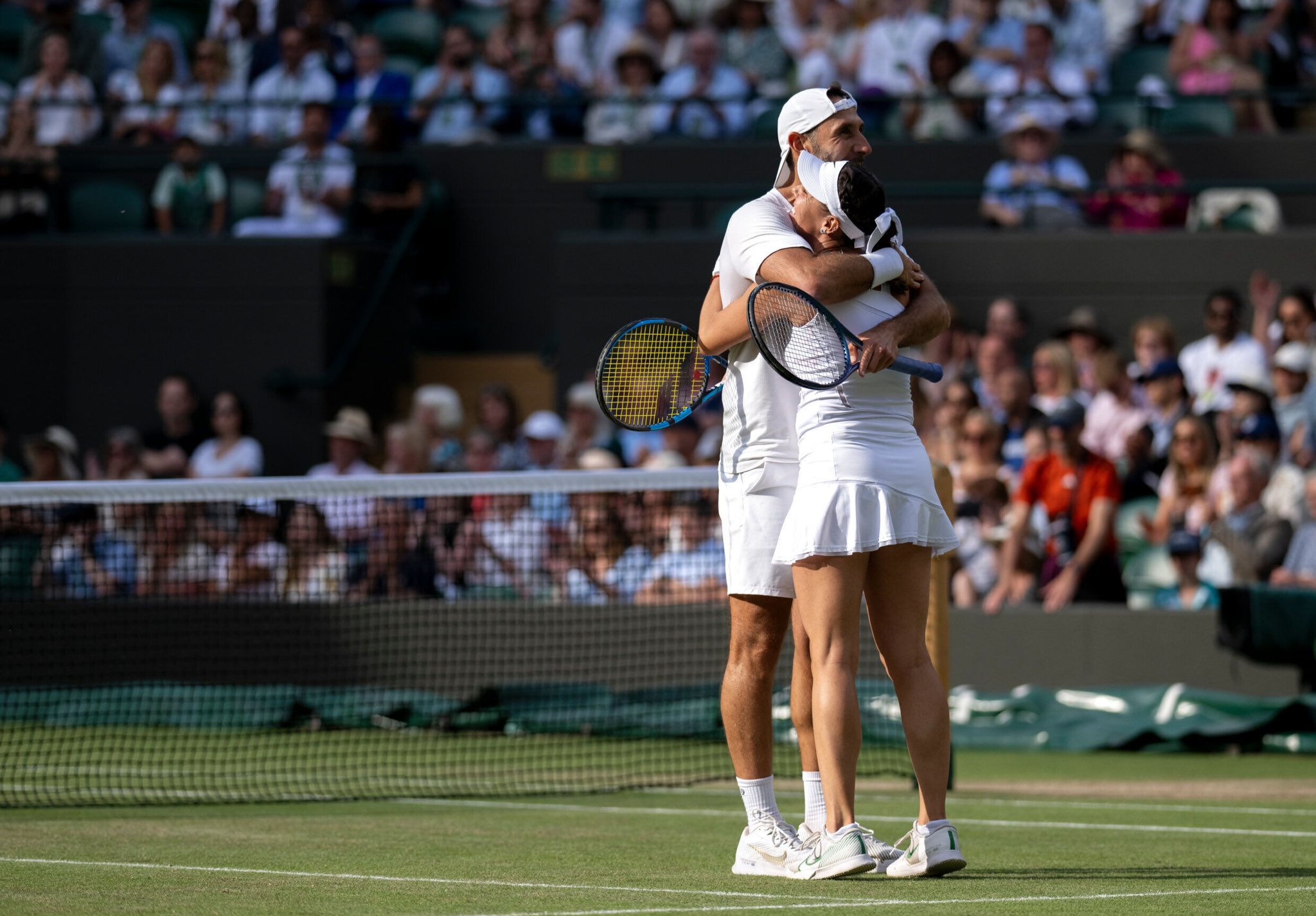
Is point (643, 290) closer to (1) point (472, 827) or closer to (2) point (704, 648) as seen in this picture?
(2) point (704, 648)

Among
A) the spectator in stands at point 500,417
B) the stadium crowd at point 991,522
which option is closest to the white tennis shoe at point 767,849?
the stadium crowd at point 991,522

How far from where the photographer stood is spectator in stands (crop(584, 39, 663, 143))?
16734 mm

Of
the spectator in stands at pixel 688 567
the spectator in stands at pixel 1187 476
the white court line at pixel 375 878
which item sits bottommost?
the white court line at pixel 375 878

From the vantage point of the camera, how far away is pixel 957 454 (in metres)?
12.8

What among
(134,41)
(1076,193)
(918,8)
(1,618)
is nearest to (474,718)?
(1,618)

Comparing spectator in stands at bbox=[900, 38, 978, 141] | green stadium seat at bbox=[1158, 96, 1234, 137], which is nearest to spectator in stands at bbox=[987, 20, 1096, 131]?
spectator in stands at bbox=[900, 38, 978, 141]

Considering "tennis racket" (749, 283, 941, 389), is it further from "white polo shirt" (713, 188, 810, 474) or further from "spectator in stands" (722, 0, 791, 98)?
"spectator in stands" (722, 0, 791, 98)

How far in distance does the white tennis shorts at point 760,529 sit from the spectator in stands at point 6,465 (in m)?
7.98

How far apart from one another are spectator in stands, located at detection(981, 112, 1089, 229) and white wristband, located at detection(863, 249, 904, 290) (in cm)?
921

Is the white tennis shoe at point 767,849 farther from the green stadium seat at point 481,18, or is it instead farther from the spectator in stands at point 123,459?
the green stadium seat at point 481,18

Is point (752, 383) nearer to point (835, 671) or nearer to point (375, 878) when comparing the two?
point (835, 671)

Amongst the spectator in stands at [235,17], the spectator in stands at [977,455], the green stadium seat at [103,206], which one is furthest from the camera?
the spectator in stands at [235,17]

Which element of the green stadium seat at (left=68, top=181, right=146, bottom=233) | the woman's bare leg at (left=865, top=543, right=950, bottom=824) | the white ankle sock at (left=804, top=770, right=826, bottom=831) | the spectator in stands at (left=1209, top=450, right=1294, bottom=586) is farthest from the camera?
the green stadium seat at (left=68, top=181, right=146, bottom=233)

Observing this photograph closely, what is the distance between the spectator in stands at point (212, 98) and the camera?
17562 millimetres
